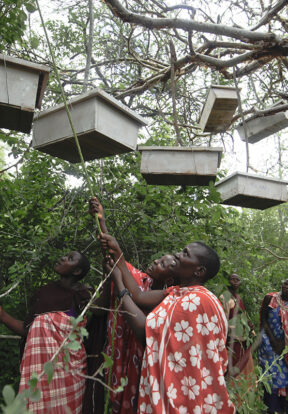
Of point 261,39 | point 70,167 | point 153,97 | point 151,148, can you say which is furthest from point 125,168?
point 153,97

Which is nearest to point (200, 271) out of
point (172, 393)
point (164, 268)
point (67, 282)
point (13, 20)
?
point (164, 268)

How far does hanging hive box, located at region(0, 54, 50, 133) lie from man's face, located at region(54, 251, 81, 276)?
922mm

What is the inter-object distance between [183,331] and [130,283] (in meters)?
0.38

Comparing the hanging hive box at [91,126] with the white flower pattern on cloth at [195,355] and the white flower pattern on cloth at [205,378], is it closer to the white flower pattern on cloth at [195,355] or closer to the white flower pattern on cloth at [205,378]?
the white flower pattern on cloth at [195,355]

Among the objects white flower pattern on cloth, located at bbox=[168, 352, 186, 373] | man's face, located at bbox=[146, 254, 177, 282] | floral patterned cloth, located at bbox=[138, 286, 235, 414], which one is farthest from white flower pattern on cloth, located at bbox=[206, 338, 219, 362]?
man's face, located at bbox=[146, 254, 177, 282]

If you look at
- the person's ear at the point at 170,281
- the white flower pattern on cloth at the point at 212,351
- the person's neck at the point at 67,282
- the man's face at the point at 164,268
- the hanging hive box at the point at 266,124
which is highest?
the hanging hive box at the point at 266,124

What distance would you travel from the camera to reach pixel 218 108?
128 inches

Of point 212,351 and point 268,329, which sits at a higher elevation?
point 212,351

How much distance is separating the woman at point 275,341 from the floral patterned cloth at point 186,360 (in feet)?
7.42

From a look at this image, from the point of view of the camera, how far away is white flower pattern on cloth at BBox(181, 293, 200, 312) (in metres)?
1.68

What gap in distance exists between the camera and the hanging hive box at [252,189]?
290 centimetres

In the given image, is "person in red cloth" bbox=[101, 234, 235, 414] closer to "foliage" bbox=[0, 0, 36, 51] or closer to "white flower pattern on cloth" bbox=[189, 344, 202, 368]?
"white flower pattern on cloth" bbox=[189, 344, 202, 368]

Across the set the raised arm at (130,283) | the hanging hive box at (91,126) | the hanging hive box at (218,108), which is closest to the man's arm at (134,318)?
the raised arm at (130,283)

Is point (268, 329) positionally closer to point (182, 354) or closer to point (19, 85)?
point (182, 354)
